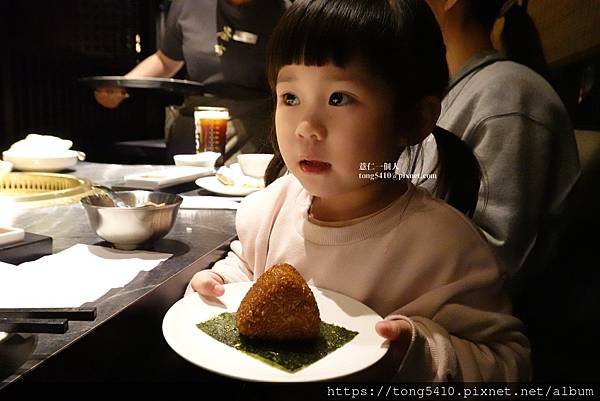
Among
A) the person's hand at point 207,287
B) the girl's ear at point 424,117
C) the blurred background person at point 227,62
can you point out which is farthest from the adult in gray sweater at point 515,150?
the blurred background person at point 227,62

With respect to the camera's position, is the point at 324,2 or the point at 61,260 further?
the point at 61,260

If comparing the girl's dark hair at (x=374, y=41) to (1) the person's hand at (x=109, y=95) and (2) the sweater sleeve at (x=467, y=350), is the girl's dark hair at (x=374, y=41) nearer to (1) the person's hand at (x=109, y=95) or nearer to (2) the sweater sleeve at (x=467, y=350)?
(2) the sweater sleeve at (x=467, y=350)

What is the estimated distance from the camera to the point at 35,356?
600 millimetres

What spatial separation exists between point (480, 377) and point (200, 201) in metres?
1.04

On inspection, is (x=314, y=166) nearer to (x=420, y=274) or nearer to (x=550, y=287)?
(x=420, y=274)

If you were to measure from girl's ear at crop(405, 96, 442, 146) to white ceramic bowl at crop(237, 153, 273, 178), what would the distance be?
886 millimetres

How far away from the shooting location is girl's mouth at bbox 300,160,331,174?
866 millimetres

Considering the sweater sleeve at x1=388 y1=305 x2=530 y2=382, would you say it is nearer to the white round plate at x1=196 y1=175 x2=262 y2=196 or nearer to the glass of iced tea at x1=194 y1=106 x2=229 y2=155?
the white round plate at x1=196 y1=175 x2=262 y2=196

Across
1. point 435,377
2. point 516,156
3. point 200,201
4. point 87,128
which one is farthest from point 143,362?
point 87,128

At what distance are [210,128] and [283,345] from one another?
1.74 m

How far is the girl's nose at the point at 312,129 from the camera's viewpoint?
2.67 ft

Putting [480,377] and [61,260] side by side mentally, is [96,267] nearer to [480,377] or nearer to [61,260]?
[61,260]

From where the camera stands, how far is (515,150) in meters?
1.10

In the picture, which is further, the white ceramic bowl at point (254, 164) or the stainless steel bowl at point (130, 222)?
the white ceramic bowl at point (254, 164)
